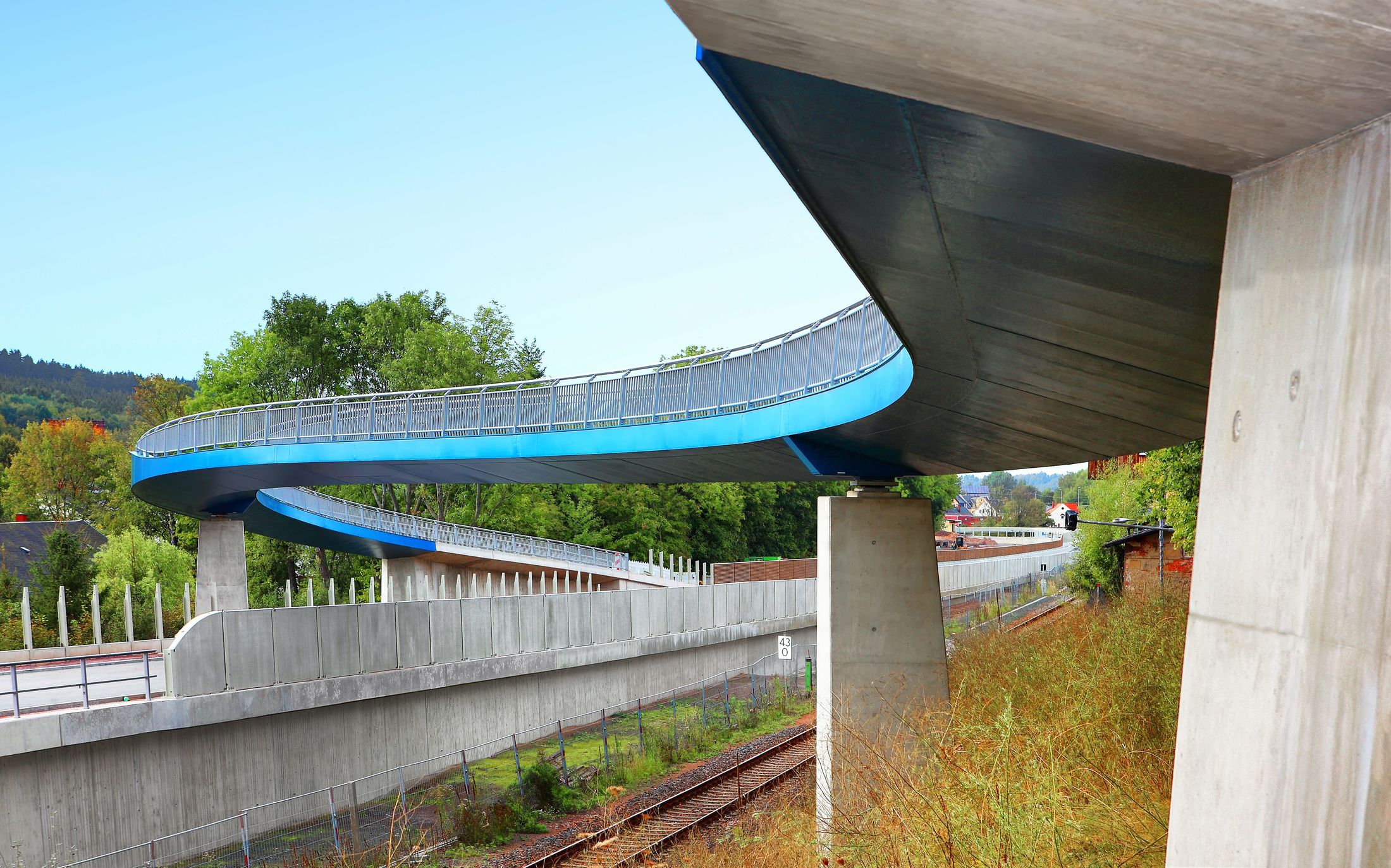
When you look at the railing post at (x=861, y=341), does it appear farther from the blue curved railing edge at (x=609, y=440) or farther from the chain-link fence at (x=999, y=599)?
the chain-link fence at (x=999, y=599)

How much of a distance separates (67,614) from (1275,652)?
4456 centimetres

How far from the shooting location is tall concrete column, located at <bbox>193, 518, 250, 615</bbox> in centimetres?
3925

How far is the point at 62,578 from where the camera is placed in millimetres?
40469

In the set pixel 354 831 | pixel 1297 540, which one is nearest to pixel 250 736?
pixel 354 831

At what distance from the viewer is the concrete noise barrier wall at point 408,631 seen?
19.7 metres

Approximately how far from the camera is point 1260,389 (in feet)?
13.0

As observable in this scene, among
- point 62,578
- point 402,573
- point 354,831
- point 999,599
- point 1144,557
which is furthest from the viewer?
point 999,599

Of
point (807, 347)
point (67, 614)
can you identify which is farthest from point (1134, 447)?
point (67, 614)

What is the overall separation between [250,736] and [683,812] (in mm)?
8202

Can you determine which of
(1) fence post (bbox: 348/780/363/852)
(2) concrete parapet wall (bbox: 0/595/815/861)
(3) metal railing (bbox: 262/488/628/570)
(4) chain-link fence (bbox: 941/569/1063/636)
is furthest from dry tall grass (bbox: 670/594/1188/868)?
(3) metal railing (bbox: 262/488/628/570)

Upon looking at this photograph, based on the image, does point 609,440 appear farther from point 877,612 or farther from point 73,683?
point 73,683

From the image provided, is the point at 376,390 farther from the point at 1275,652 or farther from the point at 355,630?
the point at 1275,652

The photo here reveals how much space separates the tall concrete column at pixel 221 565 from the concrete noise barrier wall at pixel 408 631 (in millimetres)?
15710

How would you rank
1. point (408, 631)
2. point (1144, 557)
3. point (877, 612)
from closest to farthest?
point (877, 612) → point (408, 631) → point (1144, 557)
